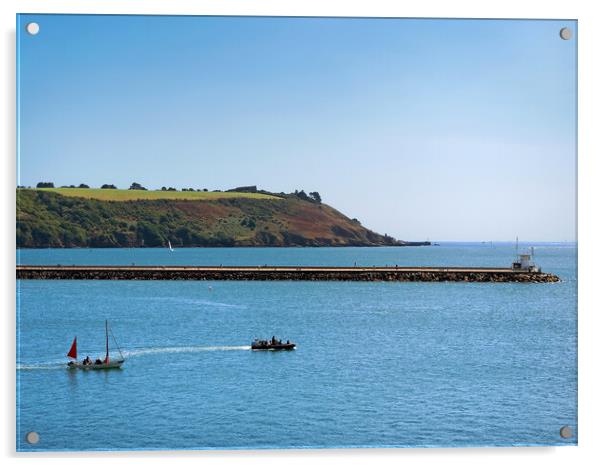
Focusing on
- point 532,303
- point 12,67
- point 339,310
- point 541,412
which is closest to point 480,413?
point 541,412

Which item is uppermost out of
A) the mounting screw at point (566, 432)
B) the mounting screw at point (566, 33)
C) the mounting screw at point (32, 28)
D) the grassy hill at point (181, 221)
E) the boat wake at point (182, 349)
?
the mounting screw at point (566, 33)

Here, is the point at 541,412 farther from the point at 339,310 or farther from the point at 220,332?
the point at 339,310

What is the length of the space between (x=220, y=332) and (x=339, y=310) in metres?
5.41

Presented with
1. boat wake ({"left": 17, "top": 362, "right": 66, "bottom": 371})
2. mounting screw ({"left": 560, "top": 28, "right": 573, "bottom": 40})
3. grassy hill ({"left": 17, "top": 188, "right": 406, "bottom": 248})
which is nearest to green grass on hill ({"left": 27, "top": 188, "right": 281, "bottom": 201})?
grassy hill ({"left": 17, "top": 188, "right": 406, "bottom": 248})

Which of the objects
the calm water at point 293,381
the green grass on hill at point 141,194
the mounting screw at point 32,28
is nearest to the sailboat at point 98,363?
the calm water at point 293,381

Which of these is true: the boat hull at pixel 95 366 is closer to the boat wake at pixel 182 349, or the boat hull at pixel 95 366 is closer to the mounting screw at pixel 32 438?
the boat wake at pixel 182 349

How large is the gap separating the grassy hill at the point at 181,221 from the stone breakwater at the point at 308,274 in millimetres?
12821

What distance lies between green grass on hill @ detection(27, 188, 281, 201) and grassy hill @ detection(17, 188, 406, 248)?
2 cm

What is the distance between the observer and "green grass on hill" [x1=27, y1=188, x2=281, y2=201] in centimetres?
1395

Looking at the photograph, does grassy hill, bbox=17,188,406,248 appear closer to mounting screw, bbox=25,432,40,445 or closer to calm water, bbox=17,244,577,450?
calm water, bbox=17,244,577,450

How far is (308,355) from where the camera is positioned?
49.0 feet

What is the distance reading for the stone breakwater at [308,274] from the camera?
1225 inches

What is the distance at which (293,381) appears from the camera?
1315 centimetres

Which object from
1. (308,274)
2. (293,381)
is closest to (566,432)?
(293,381)
